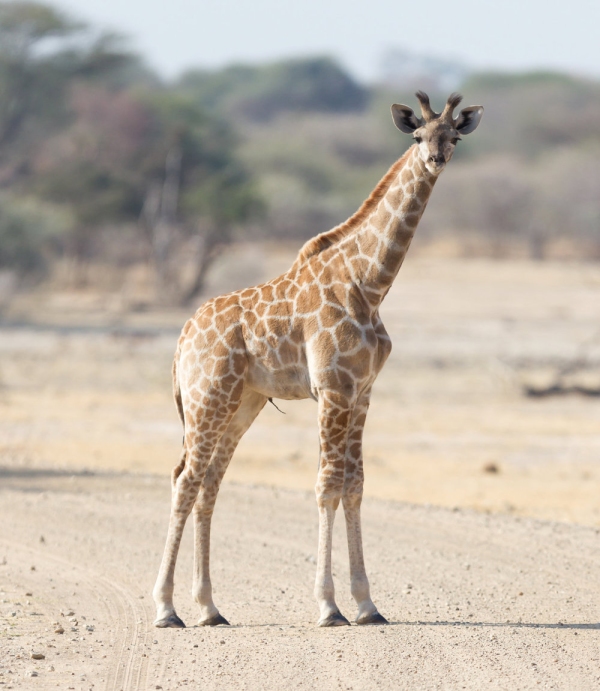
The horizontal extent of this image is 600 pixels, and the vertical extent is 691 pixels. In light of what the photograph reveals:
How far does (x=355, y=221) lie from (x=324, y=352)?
34.9 inches

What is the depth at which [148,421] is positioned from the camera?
1700 centimetres

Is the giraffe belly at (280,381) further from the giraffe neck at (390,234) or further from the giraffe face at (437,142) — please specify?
the giraffe face at (437,142)

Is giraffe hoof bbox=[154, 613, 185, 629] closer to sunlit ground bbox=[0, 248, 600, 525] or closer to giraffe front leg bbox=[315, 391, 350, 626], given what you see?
giraffe front leg bbox=[315, 391, 350, 626]

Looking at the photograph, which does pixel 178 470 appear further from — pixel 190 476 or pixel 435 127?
pixel 435 127

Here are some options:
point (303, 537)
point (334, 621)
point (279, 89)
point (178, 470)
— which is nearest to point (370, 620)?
point (334, 621)

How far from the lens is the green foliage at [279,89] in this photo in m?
76.1

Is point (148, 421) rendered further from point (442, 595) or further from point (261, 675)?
point (261, 675)

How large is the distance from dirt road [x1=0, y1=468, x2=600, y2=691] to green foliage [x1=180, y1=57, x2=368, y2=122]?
220ft

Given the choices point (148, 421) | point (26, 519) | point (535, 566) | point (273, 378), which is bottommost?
point (148, 421)

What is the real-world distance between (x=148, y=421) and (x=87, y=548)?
27.0 ft

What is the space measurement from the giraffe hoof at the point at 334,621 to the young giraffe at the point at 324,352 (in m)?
0.01

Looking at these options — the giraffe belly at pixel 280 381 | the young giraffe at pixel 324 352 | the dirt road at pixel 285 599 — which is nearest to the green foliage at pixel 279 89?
the dirt road at pixel 285 599

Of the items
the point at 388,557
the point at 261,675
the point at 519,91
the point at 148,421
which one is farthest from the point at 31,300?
the point at 519,91

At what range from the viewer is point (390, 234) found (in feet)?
22.1
